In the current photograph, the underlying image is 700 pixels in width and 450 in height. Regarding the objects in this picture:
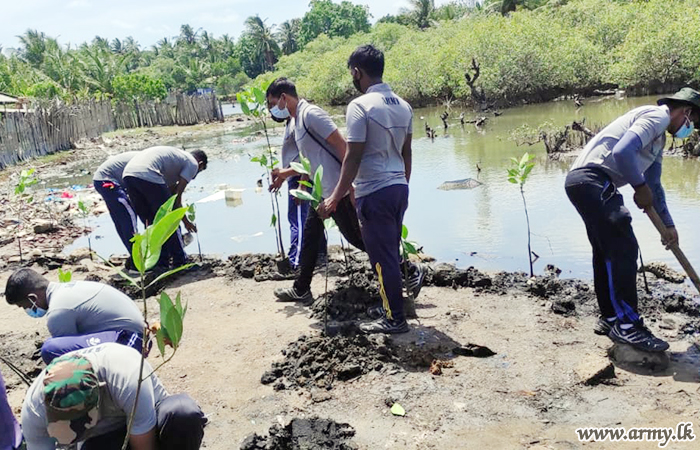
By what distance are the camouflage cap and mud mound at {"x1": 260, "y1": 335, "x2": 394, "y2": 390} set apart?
1.55 metres

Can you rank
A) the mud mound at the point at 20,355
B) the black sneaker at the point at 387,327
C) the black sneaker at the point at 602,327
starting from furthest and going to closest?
the mud mound at the point at 20,355, the black sneaker at the point at 387,327, the black sneaker at the point at 602,327

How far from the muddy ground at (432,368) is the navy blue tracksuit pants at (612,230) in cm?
38

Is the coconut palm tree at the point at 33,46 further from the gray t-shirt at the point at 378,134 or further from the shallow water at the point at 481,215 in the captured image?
the gray t-shirt at the point at 378,134

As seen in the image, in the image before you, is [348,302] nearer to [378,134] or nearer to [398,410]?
[378,134]

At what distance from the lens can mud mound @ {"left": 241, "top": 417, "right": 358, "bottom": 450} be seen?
3.08 m

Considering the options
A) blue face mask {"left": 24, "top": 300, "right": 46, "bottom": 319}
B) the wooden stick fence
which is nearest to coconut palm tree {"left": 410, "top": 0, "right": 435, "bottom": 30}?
the wooden stick fence

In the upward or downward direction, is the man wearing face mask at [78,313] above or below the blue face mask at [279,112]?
below

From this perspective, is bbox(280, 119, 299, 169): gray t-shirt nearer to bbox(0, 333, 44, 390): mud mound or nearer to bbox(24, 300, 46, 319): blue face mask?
bbox(0, 333, 44, 390): mud mound

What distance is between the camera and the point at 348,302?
4.97 m

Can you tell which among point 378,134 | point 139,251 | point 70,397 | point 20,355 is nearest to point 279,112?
point 378,134

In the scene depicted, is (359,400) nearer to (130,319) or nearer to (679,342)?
(130,319)

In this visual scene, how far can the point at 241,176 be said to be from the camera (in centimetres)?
1456

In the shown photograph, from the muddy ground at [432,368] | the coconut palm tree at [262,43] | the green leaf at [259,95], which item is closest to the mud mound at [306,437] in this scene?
the muddy ground at [432,368]

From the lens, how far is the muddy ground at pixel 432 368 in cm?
318
